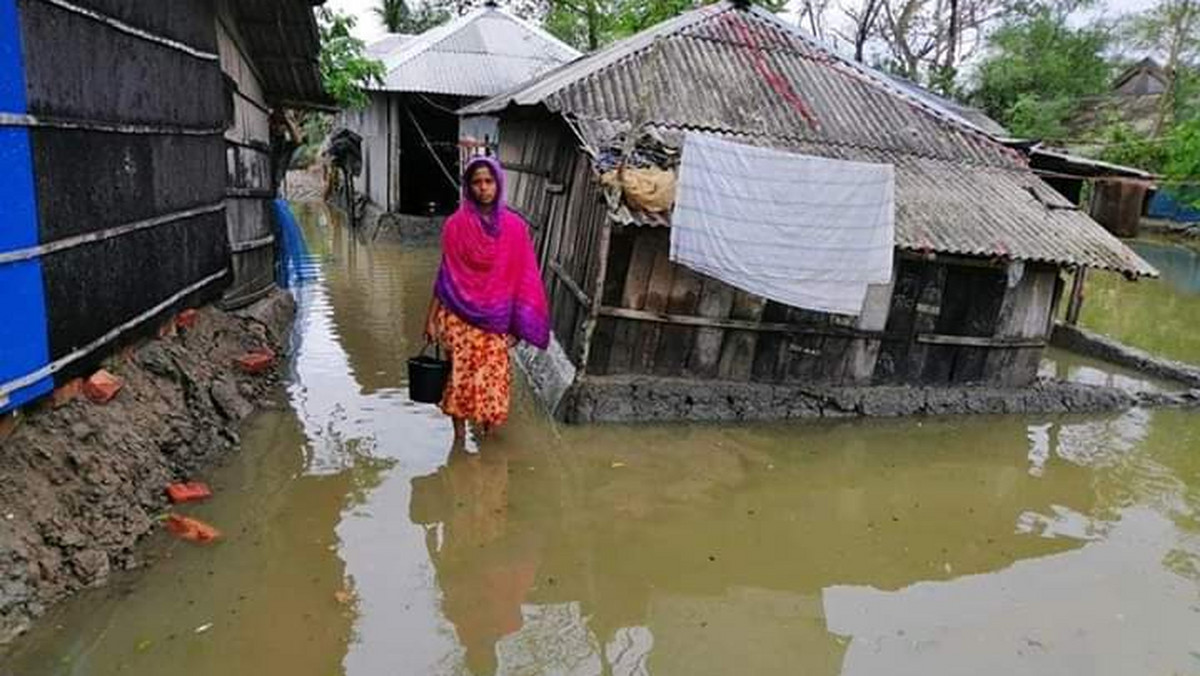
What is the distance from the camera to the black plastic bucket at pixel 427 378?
5.43m

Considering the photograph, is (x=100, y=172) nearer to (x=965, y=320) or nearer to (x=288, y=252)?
(x=288, y=252)

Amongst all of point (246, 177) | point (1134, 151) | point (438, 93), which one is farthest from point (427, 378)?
point (1134, 151)

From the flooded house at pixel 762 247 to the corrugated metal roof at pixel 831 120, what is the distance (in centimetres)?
3

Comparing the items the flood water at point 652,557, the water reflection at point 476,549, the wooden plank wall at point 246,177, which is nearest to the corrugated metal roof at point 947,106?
the flood water at point 652,557

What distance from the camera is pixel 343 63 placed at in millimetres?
11164

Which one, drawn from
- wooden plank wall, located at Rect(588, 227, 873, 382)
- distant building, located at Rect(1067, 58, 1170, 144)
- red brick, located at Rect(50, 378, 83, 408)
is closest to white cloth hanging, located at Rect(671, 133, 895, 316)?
wooden plank wall, located at Rect(588, 227, 873, 382)

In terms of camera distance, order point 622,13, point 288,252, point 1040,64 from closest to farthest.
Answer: point 288,252 < point 622,13 < point 1040,64

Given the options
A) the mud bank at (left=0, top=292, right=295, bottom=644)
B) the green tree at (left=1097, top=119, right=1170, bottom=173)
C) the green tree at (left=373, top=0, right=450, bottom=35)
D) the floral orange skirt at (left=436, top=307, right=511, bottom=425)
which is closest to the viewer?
the mud bank at (left=0, top=292, right=295, bottom=644)

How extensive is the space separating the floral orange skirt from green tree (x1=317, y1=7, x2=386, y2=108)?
6.21 m

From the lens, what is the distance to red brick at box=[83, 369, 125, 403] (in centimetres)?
440

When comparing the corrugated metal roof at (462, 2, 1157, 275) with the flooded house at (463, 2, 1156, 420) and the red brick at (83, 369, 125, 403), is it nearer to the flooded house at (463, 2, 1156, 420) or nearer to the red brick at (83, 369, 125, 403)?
the flooded house at (463, 2, 1156, 420)

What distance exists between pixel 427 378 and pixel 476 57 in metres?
12.9

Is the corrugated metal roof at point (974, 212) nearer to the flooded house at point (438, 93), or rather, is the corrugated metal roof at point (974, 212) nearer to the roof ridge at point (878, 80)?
the roof ridge at point (878, 80)

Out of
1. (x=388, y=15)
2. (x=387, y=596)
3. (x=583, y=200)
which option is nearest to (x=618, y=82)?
(x=583, y=200)
